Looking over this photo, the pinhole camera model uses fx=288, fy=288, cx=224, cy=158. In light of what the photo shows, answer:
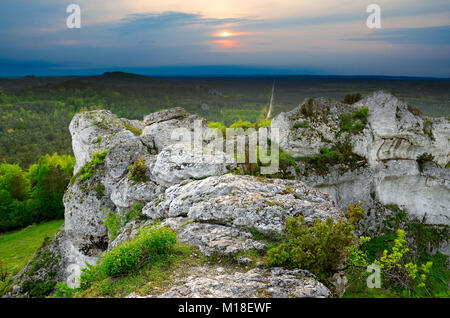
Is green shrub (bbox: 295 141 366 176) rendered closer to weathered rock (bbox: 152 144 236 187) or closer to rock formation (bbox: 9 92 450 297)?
rock formation (bbox: 9 92 450 297)

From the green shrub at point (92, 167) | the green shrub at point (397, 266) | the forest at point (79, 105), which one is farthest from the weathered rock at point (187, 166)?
the forest at point (79, 105)

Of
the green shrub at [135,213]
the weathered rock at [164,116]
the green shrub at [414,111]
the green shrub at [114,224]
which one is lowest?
the green shrub at [114,224]

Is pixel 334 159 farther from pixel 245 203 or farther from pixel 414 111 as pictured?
pixel 245 203

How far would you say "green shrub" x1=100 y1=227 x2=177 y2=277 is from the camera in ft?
24.1

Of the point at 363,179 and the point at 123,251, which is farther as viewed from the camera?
the point at 363,179

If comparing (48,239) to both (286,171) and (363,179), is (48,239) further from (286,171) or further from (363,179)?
(363,179)

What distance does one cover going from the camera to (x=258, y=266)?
24.5 feet

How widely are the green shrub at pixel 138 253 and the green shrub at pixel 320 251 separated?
2893 mm

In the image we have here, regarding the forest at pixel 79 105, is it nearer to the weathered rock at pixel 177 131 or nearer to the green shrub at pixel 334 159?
the green shrub at pixel 334 159

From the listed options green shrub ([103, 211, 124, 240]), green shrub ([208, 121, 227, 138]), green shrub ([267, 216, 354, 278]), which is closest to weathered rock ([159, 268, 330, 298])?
green shrub ([267, 216, 354, 278])

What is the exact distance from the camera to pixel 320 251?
6949 mm

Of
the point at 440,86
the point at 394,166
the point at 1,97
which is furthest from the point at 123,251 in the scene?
the point at 1,97

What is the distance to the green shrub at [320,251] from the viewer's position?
6.96 m
